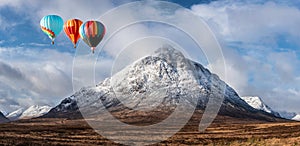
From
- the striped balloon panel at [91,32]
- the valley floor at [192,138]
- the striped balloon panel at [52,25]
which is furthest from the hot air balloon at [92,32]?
the valley floor at [192,138]

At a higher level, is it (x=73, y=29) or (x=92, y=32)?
(x=73, y=29)

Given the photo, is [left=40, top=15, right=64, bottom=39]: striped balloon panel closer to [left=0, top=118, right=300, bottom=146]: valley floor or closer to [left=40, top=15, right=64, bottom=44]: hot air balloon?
[left=40, top=15, right=64, bottom=44]: hot air balloon

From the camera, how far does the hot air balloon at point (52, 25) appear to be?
72625mm

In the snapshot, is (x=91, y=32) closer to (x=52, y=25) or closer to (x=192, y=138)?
(x=52, y=25)

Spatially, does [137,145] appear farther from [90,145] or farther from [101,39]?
[101,39]

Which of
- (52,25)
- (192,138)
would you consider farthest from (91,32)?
(192,138)

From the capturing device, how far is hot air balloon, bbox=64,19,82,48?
70812mm

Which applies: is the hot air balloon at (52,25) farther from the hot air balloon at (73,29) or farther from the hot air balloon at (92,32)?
the hot air balloon at (92,32)

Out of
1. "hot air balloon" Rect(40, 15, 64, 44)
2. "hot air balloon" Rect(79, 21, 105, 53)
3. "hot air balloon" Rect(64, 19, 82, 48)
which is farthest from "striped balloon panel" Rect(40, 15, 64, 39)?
"hot air balloon" Rect(79, 21, 105, 53)

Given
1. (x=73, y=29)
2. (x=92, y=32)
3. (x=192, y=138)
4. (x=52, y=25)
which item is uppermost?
(x=52, y=25)

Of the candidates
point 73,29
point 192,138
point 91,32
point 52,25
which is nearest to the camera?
point 91,32

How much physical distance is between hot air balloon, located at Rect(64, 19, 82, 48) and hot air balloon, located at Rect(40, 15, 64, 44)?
2.07 meters

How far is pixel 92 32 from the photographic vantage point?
66.9m

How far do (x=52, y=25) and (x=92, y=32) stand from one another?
1066cm
